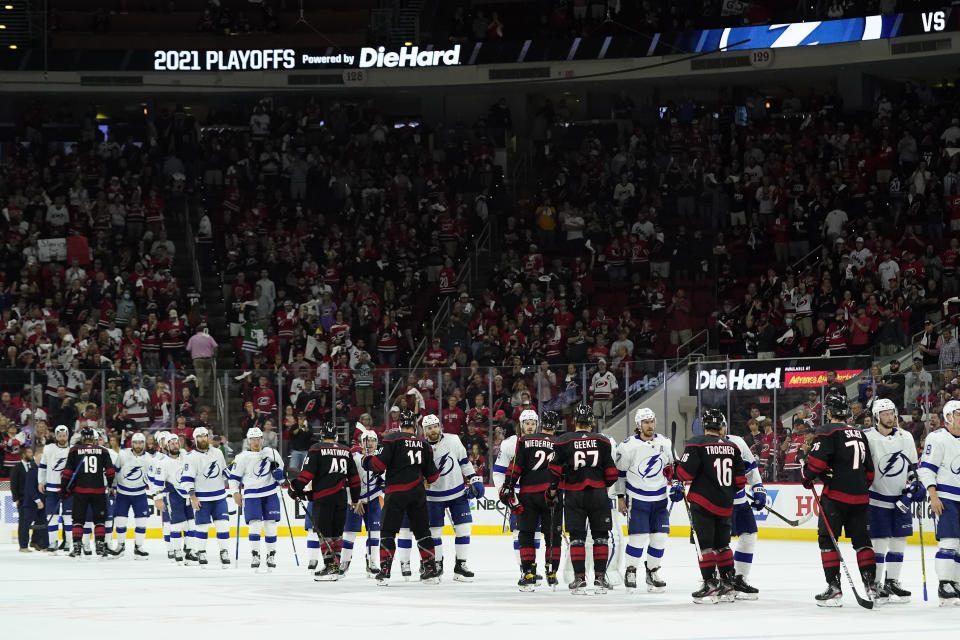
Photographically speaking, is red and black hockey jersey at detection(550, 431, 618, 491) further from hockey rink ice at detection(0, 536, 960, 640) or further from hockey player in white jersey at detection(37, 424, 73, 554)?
hockey player in white jersey at detection(37, 424, 73, 554)

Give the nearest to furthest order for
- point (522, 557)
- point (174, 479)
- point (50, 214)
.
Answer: point (522, 557) → point (174, 479) → point (50, 214)

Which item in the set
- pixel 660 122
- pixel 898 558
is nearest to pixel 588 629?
pixel 898 558

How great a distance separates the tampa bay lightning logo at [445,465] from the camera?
593 inches

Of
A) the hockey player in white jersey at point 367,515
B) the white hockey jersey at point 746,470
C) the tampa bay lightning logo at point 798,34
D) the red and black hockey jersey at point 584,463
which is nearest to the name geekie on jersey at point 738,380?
the hockey player in white jersey at point 367,515

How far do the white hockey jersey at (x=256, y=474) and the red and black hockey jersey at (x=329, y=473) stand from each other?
1.80 m

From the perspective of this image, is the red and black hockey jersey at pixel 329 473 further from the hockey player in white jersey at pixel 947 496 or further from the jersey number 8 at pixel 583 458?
the hockey player in white jersey at pixel 947 496

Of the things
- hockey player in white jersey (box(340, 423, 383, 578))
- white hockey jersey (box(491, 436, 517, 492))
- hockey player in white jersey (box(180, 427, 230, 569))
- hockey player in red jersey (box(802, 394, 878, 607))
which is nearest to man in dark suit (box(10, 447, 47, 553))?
hockey player in white jersey (box(180, 427, 230, 569))

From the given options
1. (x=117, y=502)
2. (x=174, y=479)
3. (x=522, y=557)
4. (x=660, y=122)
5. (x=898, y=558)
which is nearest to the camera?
(x=898, y=558)

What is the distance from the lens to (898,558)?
484 inches

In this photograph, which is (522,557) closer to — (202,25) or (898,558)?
(898,558)

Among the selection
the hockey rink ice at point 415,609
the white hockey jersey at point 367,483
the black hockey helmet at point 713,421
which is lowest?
the hockey rink ice at point 415,609

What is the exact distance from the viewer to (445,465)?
15.1m

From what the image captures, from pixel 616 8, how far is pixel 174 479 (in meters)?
18.7

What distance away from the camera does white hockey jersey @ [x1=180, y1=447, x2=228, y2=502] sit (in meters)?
17.4
